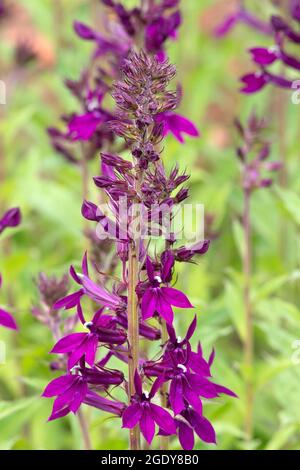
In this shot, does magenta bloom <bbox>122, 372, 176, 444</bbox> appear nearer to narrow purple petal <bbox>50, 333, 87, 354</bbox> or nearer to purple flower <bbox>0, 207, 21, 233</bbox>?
narrow purple petal <bbox>50, 333, 87, 354</bbox>

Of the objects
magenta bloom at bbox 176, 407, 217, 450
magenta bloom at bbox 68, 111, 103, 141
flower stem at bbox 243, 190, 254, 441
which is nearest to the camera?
magenta bloom at bbox 176, 407, 217, 450

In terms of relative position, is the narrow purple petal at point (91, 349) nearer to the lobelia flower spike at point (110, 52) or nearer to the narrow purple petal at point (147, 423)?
the narrow purple petal at point (147, 423)

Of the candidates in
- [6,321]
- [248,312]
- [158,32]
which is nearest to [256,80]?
[158,32]

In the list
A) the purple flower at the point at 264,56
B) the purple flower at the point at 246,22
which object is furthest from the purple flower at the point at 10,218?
the purple flower at the point at 246,22

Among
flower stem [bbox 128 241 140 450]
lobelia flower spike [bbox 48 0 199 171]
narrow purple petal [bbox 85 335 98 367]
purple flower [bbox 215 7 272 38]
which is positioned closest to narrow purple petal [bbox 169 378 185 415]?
flower stem [bbox 128 241 140 450]

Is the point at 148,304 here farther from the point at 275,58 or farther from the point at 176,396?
the point at 275,58

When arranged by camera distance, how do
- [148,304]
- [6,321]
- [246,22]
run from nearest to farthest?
[148,304] < [6,321] < [246,22]

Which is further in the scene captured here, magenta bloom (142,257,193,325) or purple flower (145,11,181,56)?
purple flower (145,11,181,56)

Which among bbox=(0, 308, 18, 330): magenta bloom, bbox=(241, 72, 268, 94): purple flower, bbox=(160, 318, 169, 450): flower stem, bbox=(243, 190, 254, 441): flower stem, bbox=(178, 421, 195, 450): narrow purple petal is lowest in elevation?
bbox=(178, 421, 195, 450): narrow purple petal
